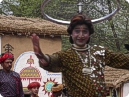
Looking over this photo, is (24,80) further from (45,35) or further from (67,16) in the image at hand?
(67,16)

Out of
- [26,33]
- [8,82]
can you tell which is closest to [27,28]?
[26,33]

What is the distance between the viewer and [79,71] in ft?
13.0

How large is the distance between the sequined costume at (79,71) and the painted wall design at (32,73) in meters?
7.54

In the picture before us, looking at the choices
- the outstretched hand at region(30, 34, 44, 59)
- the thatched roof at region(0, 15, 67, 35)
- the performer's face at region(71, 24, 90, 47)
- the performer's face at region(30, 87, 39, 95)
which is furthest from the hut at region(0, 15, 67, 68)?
the outstretched hand at region(30, 34, 44, 59)

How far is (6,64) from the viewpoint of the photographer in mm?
5883

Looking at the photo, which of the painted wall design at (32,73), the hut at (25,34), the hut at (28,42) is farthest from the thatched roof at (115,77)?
the hut at (25,34)

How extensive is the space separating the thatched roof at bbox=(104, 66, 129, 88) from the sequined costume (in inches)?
325

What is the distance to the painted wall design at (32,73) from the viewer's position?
1159 centimetres

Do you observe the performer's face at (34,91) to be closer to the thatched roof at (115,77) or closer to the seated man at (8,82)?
the seated man at (8,82)

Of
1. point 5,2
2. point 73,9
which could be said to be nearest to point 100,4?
point 73,9

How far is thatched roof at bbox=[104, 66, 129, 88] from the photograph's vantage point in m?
12.7

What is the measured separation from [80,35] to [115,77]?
31.7 ft

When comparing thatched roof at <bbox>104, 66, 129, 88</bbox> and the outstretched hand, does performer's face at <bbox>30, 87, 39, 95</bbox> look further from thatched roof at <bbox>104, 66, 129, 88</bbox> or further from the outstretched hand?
thatched roof at <bbox>104, 66, 129, 88</bbox>

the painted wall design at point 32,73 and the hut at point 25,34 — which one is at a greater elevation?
the hut at point 25,34
